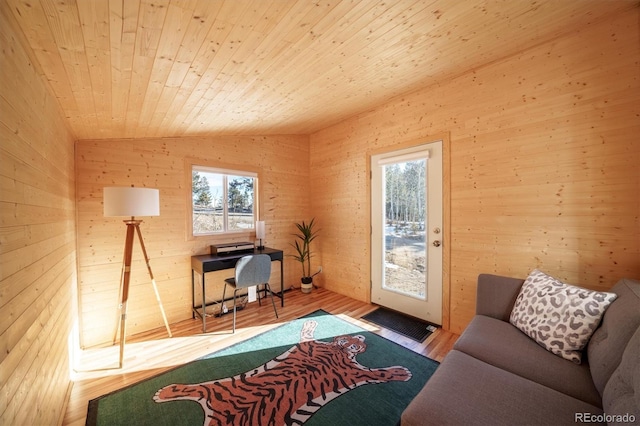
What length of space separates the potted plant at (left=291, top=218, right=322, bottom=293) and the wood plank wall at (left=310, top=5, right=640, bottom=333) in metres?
1.94

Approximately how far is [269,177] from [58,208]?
2.42m

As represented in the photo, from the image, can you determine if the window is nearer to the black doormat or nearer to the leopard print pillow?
the black doormat

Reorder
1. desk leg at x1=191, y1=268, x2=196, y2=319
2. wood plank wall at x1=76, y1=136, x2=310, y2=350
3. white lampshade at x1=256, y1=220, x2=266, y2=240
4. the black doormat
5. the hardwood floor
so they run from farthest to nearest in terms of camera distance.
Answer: white lampshade at x1=256, y1=220, x2=266, y2=240 < desk leg at x1=191, y1=268, x2=196, y2=319 < the black doormat < wood plank wall at x1=76, y1=136, x2=310, y2=350 < the hardwood floor

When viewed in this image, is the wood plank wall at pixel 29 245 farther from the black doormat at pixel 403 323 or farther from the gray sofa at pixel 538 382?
the black doormat at pixel 403 323

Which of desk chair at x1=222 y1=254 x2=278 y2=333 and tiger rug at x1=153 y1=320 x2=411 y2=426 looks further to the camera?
desk chair at x1=222 y1=254 x2=278 y2=333

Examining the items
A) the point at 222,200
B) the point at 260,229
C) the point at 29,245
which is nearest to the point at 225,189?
the point at 222,200

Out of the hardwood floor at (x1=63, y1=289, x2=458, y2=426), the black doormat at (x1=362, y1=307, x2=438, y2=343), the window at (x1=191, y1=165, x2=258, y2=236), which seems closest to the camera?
the hardwood floor at (x1=63, y1=289, x2=458, y2=426)

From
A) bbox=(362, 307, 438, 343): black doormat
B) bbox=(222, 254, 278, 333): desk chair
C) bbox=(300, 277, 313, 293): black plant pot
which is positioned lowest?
bbox=(362, 307, 438, 343): black doormat

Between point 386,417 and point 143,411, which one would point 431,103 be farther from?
point 143,411

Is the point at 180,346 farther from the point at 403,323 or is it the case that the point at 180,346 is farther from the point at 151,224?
the point at 403,323

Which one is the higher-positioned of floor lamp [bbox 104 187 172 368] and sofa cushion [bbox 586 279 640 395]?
floor lamp [bbox 104 187 172 368]

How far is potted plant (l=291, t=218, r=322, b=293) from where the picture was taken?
3945 millimetres
